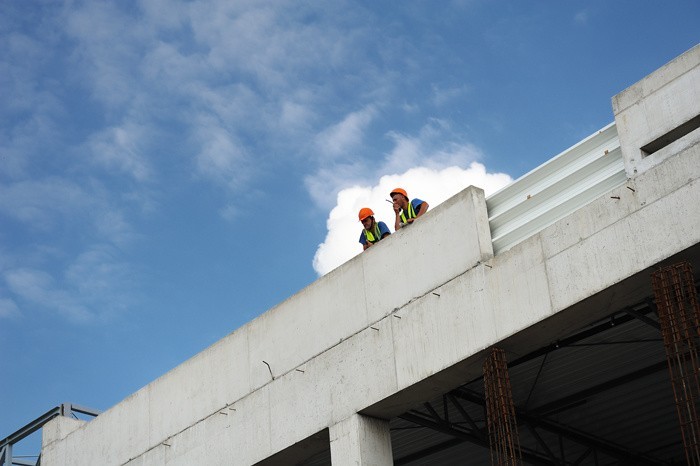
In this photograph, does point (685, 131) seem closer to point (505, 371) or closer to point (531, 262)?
point (531, 262)

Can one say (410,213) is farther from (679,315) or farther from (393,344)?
(679,315)

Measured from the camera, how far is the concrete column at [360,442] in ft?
51.5

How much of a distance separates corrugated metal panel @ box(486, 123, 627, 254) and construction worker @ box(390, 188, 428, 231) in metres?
1.45

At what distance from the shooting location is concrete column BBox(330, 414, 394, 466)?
51.5ft

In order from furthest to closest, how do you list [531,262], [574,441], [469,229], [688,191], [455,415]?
[574,441] < [455,415] < [469,229] < [531,262] < [688,191]

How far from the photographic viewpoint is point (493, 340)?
47.2 ft

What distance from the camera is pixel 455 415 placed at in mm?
19578

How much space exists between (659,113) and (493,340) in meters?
3.52

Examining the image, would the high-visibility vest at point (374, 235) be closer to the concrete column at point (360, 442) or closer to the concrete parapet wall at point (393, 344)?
the concrete parapet wall at point (393, 344)

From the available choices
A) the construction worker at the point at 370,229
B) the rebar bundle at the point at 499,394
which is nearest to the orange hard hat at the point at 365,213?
the construction worker at the point at 370,229

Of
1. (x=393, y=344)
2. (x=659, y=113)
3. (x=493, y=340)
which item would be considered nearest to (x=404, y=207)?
(x=393, y=344)

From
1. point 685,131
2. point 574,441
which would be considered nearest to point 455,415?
point 574,441

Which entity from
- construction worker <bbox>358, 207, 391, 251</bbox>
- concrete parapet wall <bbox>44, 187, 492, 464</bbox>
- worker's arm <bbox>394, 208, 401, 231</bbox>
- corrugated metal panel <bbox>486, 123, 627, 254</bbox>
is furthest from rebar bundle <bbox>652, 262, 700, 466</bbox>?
construction worker <bbox>358, 207, 391, 251</bbox>

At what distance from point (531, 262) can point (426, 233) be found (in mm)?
2117
